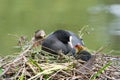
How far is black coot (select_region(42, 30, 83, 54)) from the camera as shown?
498 cm

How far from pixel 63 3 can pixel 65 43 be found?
10309mm

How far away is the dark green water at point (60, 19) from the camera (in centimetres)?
864

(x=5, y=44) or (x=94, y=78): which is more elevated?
(x=5, y=44)

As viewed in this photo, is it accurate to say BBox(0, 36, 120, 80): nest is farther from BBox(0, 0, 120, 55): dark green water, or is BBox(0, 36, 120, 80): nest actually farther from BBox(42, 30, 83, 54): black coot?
BBox(0, 0, 120, 55): dark green water

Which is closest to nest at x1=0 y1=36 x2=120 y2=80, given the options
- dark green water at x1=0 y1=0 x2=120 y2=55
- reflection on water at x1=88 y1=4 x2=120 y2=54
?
reflection on water at x1=88 y1=4 x2=120 y2=54

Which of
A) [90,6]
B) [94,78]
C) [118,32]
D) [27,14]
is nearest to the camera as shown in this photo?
[94,78]

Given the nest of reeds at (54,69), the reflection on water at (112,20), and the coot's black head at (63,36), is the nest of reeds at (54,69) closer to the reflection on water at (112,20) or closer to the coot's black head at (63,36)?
the coot's black head at (63,36)

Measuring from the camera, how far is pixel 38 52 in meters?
4.48

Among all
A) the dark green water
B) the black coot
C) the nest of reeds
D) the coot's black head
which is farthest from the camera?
the dark green water

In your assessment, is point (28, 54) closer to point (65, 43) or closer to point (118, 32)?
point (65, 43)

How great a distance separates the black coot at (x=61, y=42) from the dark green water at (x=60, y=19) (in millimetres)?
2362

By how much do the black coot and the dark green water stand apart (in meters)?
2.36

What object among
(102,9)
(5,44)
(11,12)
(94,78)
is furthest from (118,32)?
(94,78)

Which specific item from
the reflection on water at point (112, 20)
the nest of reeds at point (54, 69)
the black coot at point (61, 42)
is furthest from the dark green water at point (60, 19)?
the nest of reeds at point (54, 69)
